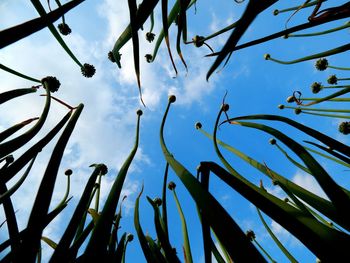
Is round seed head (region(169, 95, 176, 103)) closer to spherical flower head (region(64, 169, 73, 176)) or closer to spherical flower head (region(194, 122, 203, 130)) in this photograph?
spherical flower head (region(194, 122, 203, 130))

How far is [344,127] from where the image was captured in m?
1.84

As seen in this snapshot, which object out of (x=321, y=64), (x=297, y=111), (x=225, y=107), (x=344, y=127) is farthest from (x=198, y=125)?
(x=321, y=64)

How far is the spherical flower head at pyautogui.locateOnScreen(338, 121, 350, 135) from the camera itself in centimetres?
181

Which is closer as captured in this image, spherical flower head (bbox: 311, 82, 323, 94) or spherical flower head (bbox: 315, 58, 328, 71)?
spherical flower head (bbox: 311, 82, 323, 94)

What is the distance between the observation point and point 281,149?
113 cm

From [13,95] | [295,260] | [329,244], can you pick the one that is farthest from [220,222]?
[295,260]

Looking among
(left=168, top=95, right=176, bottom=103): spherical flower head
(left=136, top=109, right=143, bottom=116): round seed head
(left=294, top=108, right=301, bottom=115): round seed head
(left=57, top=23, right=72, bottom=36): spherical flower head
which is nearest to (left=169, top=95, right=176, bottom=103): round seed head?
(left=168, top=95, right=176, bottom=103): spherical flower head

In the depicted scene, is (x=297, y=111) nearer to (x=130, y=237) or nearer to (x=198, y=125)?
(x=198, y=125)

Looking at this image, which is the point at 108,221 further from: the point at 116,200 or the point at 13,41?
the point at 13,41

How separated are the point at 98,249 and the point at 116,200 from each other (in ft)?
0.32

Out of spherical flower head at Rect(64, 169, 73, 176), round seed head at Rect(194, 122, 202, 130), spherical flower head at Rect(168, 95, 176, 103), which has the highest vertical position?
spherical flower head at Rect(64, 169, 73, 176)

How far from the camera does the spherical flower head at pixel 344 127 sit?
181 centimetres

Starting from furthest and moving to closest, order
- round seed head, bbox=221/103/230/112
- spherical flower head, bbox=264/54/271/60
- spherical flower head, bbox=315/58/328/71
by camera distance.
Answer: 1. spherical flower head, bbox=315/58/328/71
2. spherical flower head, bbox=264/54/271/60
3. round seed head, bbox=221/103/230/112

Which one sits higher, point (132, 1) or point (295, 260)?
point (132, 1)
